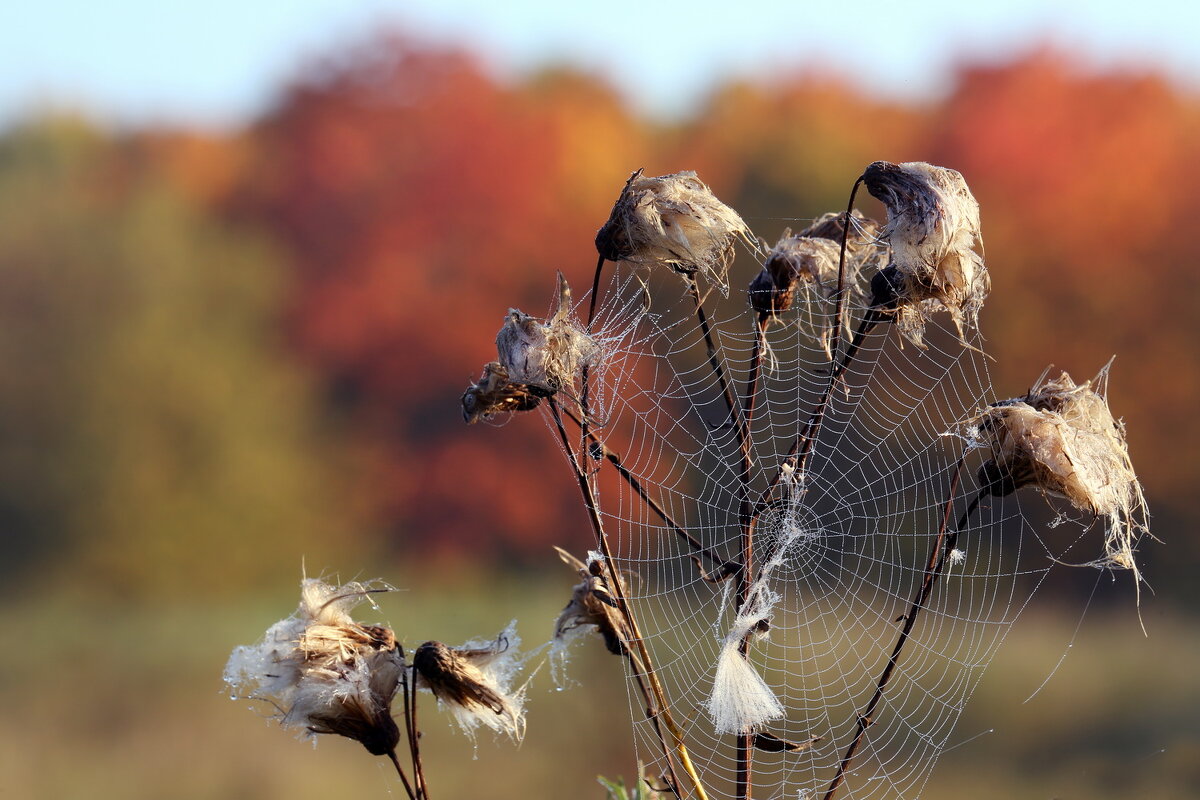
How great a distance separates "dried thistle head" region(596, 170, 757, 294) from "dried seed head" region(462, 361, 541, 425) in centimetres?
17

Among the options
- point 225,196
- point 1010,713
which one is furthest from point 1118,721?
point 225,196

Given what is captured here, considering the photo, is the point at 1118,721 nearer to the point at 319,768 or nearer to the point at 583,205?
the point at 319,768

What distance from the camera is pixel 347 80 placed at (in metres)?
13.1

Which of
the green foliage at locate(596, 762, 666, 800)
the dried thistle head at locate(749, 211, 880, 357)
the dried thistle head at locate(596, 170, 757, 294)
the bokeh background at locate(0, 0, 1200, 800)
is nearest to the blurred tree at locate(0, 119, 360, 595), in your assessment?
the bokeh background at locate(0, 0, 1200, 800)

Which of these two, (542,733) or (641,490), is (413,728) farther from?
(542,733)

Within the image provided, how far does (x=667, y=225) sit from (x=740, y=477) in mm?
308

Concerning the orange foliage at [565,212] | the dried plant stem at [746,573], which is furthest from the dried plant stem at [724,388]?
the orange foliage at [565,212]

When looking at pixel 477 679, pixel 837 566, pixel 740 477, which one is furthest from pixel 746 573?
pixel 837 566

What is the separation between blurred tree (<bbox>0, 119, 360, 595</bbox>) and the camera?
36.9 ft

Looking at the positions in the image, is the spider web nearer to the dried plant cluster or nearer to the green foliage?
the green foliage

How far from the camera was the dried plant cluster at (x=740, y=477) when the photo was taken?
1.27 meters

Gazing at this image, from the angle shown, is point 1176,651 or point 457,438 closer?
point 1176,651

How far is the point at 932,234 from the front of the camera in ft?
4.16

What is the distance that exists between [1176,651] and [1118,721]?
6.03 ft
